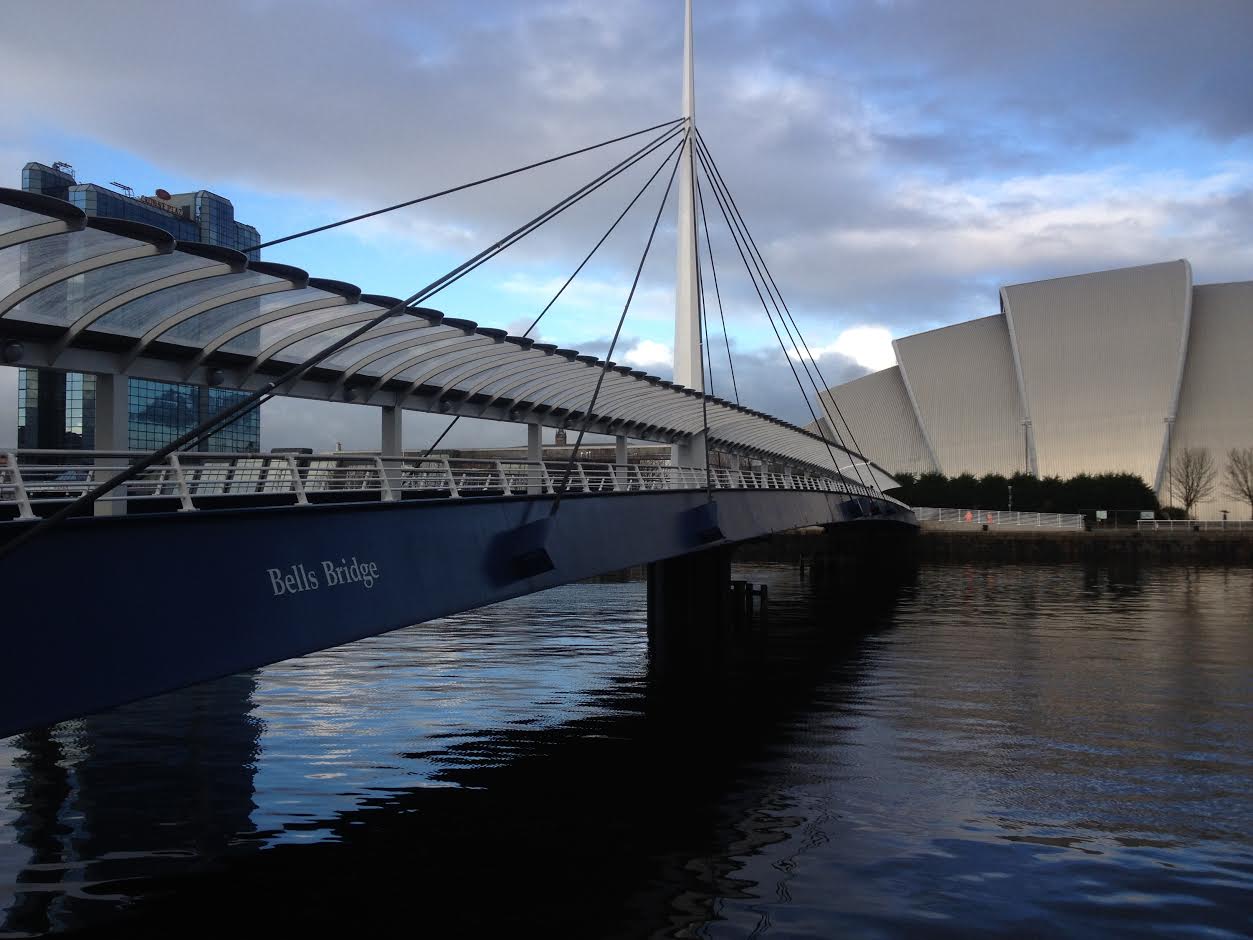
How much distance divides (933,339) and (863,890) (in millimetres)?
119095

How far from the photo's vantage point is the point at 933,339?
124 metres

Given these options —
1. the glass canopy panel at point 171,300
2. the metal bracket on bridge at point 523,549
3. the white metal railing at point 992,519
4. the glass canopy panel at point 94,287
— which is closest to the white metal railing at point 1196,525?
the white metal railing at point 992,519

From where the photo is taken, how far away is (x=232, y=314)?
754 inches

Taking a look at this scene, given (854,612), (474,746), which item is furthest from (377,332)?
(854,612)

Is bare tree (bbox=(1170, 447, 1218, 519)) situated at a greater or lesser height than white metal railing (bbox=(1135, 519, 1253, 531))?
greater

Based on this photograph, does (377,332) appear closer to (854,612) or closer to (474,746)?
(474,746)

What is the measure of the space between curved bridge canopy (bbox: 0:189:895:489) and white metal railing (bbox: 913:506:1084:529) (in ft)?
218

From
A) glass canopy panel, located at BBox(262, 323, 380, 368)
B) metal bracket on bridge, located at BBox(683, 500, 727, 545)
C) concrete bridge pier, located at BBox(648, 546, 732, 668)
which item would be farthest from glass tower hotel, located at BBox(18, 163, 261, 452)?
concrete bridge pier, located at BBox(648, 546, 732, 668)

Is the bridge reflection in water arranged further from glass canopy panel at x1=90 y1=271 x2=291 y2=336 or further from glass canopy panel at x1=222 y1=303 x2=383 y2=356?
glass canopy panel at x1=222 y1=303 x2=383 y2=356

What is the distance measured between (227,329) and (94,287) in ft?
11.7

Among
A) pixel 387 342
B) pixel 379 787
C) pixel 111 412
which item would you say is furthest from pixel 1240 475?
pixel 111 412

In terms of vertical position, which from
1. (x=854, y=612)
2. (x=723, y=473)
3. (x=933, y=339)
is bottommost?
(x=854, y=612)

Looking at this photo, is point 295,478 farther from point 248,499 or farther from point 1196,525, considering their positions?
point 1196,525

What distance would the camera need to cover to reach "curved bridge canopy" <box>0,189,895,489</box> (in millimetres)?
14250
